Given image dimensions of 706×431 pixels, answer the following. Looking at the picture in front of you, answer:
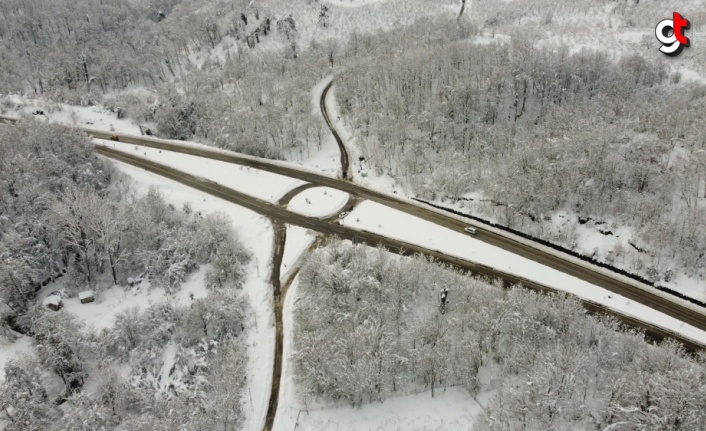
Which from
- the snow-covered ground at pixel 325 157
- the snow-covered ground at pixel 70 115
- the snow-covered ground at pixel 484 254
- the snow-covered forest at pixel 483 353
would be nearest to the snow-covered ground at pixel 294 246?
the snow-covered forest at pixel 483 353

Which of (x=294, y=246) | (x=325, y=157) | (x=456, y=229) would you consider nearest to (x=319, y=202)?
(x=294, y=246)

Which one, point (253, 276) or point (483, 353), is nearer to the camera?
point (483, 353)

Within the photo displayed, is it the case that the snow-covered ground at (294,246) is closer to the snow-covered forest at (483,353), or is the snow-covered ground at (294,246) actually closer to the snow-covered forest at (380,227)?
the snow-covered forest at (380,227)

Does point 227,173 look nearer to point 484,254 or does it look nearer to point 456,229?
point 456,229

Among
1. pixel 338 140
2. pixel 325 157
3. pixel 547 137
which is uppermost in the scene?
pixel 547 137

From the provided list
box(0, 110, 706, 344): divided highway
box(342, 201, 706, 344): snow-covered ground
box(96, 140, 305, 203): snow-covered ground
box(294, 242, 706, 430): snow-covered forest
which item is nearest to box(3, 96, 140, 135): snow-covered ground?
box(96, 140, 305, 203): snow-covered ground

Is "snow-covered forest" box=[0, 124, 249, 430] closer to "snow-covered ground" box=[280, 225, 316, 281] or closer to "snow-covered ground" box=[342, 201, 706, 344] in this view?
"snow-covered ground" box=[280, 225, 316, 281]
